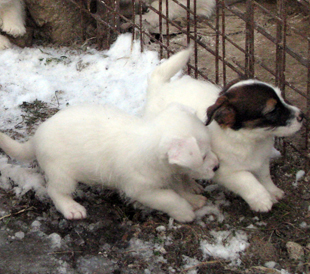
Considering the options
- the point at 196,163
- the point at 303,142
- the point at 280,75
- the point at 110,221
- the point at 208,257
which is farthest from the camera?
the point at 303,142

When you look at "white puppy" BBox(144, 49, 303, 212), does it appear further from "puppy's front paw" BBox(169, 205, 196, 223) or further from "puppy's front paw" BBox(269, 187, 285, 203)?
"puppy's front paw" BBox(169, 205, 196, 223)

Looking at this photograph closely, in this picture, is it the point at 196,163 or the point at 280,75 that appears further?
the point at 280,75

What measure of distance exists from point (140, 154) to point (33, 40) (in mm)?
3756

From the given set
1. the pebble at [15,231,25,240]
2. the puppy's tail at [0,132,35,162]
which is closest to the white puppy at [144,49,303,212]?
the puppy's tail at [0,132,35,162]

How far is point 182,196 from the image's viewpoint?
4340 mm

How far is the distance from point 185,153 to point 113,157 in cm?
82

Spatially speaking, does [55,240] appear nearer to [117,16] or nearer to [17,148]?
[17,148]

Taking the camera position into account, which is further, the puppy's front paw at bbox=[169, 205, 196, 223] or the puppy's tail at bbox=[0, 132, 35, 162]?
the puppy's tail at bbox=[0, 132, 35, 162]

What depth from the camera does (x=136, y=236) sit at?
3934 millimetres

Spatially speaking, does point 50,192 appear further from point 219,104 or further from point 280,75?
point 280,75

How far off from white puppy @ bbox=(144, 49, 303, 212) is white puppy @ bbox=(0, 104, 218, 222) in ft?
0.89

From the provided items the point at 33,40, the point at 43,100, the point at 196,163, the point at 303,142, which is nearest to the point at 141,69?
the point at 43,100

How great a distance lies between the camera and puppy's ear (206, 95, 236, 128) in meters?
3.76

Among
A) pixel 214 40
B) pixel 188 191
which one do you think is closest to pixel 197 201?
pixel 188 191
